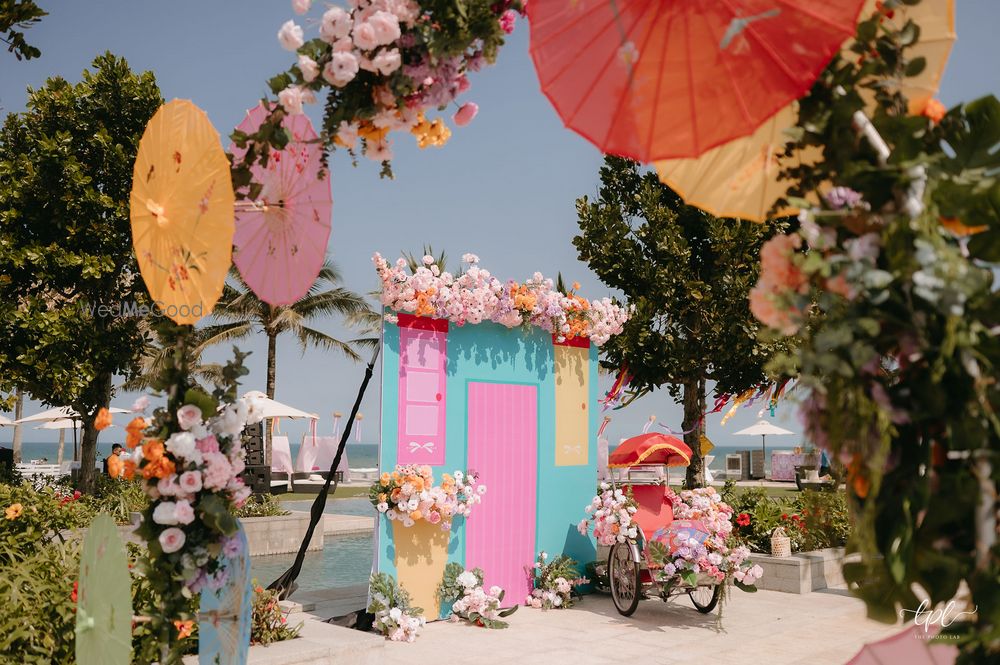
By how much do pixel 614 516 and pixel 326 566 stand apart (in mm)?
7123

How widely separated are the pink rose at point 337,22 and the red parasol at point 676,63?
0.75m

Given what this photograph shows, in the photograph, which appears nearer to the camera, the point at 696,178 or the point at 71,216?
the point at 696,178

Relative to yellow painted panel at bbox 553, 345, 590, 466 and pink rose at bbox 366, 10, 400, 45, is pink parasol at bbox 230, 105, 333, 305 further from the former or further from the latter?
yellow painted panel at bbox 553, 345, 590, 466

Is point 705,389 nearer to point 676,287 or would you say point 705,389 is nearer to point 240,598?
point 676,287

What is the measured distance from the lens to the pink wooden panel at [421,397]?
791 cm

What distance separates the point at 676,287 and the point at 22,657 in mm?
9937

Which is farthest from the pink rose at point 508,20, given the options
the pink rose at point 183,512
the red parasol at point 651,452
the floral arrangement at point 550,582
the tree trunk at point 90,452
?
the tree trunk at point 90,452

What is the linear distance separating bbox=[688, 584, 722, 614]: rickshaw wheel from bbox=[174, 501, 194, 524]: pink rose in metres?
6.03

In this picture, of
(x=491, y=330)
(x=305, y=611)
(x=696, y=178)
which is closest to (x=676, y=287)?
(x=491, y=330)

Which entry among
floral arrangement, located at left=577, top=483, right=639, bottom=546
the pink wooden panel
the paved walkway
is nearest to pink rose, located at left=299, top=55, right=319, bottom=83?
the paved walkway

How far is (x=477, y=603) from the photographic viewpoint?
7777mm

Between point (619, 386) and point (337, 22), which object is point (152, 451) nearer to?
point (337, 22)

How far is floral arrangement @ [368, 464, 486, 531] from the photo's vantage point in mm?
7566

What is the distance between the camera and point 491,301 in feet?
27.5
